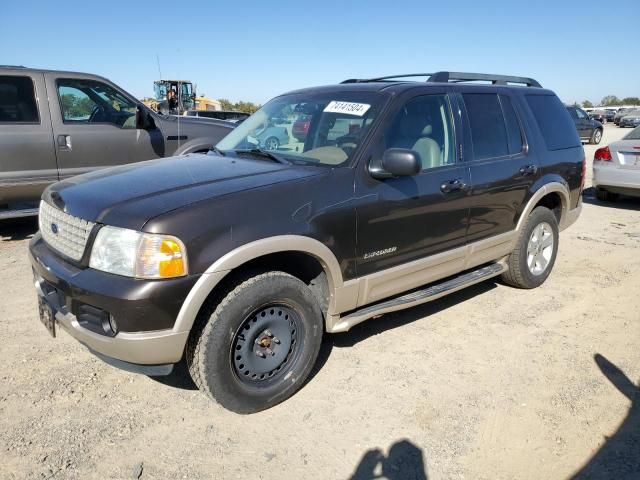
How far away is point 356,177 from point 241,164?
0.78 metres

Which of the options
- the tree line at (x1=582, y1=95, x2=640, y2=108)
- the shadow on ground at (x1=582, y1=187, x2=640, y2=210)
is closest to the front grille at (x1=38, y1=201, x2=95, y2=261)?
the shadow on ground at (x1=582, y1=187, x2=640, y2=210)

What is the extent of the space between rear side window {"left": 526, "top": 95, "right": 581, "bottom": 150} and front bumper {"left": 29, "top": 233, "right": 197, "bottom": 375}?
3.74m

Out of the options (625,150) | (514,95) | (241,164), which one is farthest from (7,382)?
(625,150)

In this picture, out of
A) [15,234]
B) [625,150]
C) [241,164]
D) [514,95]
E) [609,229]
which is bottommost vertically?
[609,229]

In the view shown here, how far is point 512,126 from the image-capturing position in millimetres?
4414

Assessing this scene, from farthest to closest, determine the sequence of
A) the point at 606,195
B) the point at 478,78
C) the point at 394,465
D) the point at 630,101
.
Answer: the point at 630,101
the point at 606,195
the point at 478,78
the point at 394,465

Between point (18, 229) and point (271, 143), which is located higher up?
point (271, 143)

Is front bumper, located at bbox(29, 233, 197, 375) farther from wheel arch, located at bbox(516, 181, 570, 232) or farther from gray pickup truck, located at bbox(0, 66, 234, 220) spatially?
gray pickup truck, located at bbox(0, 66, 234, 220)

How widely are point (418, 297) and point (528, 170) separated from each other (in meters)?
1.71

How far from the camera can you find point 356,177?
316 centimetres

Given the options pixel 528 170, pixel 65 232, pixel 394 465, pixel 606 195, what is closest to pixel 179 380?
pixel 65 232

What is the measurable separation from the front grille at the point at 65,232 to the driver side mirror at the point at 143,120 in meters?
3.53

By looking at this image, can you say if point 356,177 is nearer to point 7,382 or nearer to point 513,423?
point 513,423

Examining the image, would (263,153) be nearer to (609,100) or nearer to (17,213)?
(17,213)
